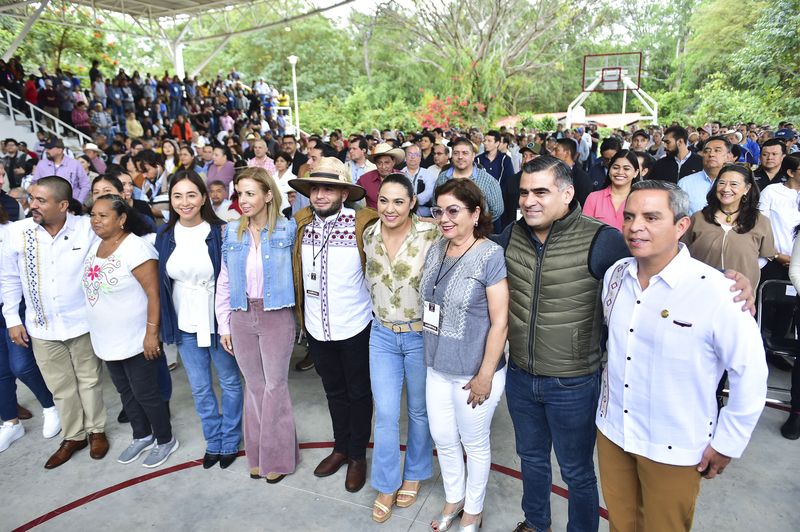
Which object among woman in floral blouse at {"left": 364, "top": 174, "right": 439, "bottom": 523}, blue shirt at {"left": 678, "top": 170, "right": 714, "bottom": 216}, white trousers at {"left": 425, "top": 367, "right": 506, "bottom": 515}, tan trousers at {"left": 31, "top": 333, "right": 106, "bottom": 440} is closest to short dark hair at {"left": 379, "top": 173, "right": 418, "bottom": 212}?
woman in floral blouse at {"left": 364, "top": 174, "right": 439, "bottom": 523}

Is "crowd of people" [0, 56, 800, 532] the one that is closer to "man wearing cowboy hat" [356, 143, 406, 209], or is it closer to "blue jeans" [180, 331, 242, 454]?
"blue jeans" [180, 331, 242, 454]

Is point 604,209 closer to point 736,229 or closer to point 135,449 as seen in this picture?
point 736,229

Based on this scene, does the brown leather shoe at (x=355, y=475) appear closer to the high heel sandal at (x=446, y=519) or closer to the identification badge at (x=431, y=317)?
the high heel sandal at (x=446, y=519)

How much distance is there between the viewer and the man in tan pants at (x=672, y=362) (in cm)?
171

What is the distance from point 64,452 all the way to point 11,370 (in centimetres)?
79

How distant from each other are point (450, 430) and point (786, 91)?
2108 cm

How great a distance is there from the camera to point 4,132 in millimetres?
12789

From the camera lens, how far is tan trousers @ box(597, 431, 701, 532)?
1.89m

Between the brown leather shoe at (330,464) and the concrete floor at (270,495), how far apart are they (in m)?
0.04

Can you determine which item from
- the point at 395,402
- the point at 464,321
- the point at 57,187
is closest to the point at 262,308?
the point at 395,402

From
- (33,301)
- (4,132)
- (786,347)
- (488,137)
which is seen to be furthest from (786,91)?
(4,132)

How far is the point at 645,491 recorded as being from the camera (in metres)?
1.96

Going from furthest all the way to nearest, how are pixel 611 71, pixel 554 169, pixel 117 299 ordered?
pixel 611 71, pixel 117 299, pixel 554 169

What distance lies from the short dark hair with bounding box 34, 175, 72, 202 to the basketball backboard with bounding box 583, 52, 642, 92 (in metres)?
31.6
